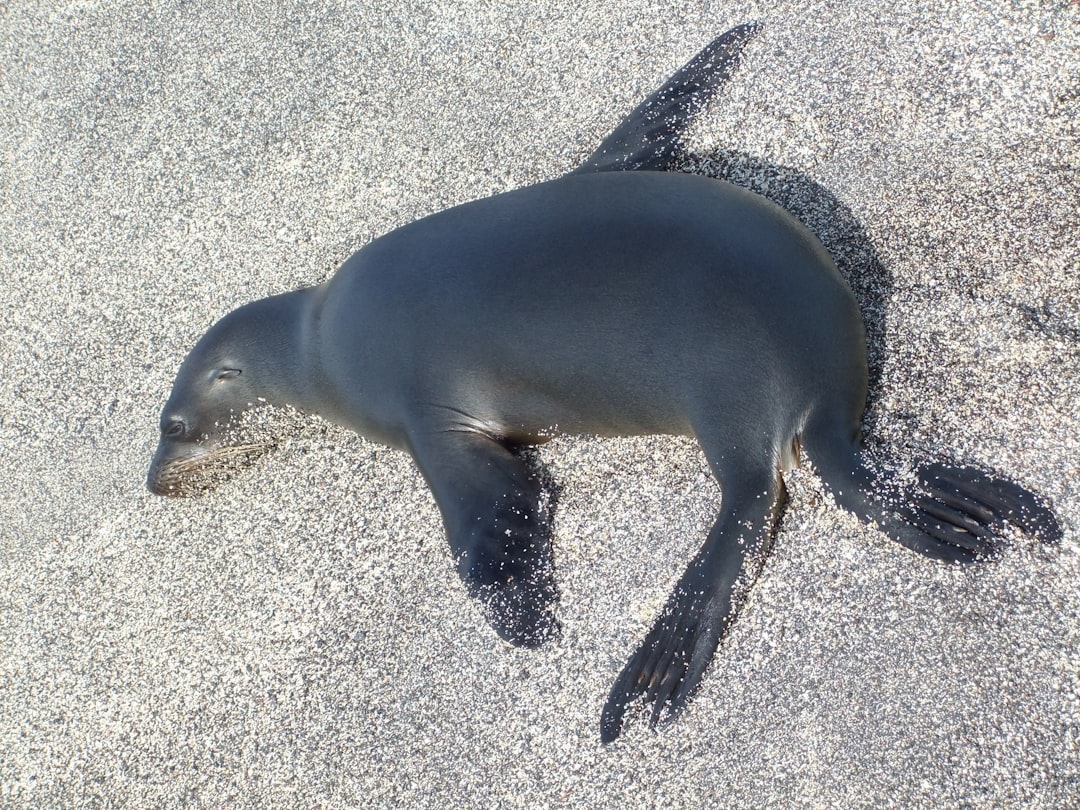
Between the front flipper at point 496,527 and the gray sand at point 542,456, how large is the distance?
0.10 meters

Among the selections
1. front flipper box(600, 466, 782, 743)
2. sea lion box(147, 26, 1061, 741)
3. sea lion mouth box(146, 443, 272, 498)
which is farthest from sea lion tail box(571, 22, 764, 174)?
sea lion mouth box(146, 443, 272, 498)

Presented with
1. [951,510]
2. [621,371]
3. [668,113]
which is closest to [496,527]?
[621,371]

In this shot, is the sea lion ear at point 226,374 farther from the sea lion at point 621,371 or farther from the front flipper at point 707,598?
the front flipper at point 707,598

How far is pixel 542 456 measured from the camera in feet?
6.44

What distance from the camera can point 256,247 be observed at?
2459 millimetres

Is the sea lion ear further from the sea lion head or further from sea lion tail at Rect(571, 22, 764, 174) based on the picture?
sea lion tail at Rect(571, 22, 764, 174)

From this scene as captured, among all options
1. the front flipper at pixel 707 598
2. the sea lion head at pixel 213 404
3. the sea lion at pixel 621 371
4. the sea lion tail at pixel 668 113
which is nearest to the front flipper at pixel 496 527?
the sea lion at pixel 621 371

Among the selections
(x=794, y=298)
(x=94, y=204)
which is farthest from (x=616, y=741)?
(x=94, y=204)

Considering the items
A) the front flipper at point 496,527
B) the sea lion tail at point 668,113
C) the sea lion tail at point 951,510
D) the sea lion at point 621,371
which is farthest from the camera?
the sea lion tail at point 668,113

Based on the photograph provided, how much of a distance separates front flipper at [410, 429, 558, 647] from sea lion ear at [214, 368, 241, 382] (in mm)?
569

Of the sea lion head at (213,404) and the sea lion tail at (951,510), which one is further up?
the sea lion tail at (951,510)

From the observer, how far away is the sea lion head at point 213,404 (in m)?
2.14

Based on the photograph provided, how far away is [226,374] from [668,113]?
Result: 127 centimetres

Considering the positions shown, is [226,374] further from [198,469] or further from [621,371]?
[621,371]
